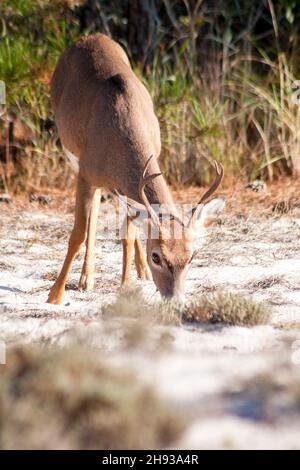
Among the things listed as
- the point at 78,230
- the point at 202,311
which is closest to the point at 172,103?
the point at 78,230

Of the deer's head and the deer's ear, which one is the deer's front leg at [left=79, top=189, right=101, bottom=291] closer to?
the deer's head

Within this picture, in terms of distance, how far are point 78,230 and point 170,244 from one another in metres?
1.28

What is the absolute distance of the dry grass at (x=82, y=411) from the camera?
3.89 meters

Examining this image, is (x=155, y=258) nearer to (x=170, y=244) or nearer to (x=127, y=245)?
(x=170, y=244)

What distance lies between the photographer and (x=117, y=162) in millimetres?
7293

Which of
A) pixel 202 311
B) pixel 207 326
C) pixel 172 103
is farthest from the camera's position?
pixel 172 103

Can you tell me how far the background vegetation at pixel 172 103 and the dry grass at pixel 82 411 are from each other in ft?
23.1

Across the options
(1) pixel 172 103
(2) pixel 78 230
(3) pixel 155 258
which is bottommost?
(3) pixel 155 258

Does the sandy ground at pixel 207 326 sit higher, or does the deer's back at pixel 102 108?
the deer's back at pixel 102 108

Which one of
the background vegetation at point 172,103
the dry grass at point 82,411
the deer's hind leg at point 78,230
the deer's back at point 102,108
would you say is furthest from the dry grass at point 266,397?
the background vegetation at point 172,103

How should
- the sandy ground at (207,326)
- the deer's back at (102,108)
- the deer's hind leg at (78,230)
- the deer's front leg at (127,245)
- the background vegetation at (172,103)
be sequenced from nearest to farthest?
1. the sandy ground at (207,326)
2. the deer's back at (102,108)
3. the deer's hind leg at (78,230)
4. the deer's front leg at (127,245)
5. the background vegetation at (172,103)

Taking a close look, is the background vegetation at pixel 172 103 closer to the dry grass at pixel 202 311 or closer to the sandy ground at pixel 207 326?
the sandy ground at pixel 207 326

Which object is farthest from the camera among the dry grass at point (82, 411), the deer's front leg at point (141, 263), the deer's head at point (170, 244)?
the deer's front leg at point (141, 263)
